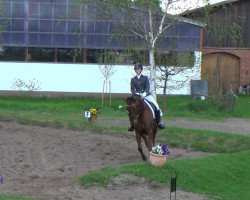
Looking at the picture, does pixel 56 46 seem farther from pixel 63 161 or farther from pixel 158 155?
pixel 158 155

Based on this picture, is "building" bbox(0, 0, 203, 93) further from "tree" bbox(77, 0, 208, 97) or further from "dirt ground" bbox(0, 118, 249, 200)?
"dirt ground" bbox(0, 118, 249, 200)

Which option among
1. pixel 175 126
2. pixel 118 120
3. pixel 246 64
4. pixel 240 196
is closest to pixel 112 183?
pixel 240 196

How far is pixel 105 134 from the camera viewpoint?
73.4 feet

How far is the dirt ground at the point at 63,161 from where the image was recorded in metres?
12.1

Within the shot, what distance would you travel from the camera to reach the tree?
28.1 meters

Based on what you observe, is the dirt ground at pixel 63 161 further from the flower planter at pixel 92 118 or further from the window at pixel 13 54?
the window at pixel 13 54

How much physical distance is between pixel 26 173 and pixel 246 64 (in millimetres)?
27897

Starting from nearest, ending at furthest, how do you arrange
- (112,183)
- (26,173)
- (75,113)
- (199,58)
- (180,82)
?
Result: (112,183) < (26,173) < (75,113) < (199,58) < (180,82)

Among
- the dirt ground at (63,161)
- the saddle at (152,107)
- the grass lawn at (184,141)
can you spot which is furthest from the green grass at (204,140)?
the saddle at (152,107)

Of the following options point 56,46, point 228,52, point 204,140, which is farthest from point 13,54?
point 204,140

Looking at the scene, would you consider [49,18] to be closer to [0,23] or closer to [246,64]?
[0,23]

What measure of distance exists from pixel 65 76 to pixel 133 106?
20.9 meters

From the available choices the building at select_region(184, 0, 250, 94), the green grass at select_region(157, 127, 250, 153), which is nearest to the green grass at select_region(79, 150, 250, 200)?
the green grass at select_region(157, 127, 250, 153)

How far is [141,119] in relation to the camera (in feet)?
54.4
